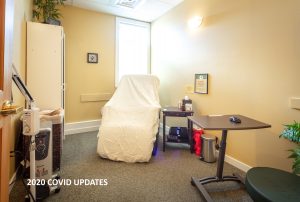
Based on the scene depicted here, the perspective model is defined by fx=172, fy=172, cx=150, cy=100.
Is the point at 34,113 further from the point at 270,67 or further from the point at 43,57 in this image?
the point at 270,67

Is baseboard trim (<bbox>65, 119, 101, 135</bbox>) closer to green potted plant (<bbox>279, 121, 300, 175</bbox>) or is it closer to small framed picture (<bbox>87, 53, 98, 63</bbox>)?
small framed picture (<bbox>87, 53, 98, 63</bbox>)

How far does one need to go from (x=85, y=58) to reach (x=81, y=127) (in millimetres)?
1463

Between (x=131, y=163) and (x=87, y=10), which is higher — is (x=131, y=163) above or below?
below

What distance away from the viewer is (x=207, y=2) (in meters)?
2.66

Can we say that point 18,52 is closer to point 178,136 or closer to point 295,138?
point 178,136

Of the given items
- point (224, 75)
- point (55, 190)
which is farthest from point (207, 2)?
point (55, 190)

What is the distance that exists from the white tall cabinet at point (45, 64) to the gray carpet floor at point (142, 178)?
0.88m

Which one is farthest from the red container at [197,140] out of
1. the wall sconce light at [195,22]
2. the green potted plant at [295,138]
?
the wall sconce light at [195,22]

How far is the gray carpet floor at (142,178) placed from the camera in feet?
5.47

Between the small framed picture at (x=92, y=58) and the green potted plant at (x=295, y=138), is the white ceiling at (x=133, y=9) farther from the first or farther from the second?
the green potted plant at (x=295, y=138)

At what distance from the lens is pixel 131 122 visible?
2.58 metres

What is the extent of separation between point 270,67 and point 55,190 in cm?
258

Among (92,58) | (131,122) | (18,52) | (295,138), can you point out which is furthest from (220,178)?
(92,58)

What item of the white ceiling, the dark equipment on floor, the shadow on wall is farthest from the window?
the shadow on wall
